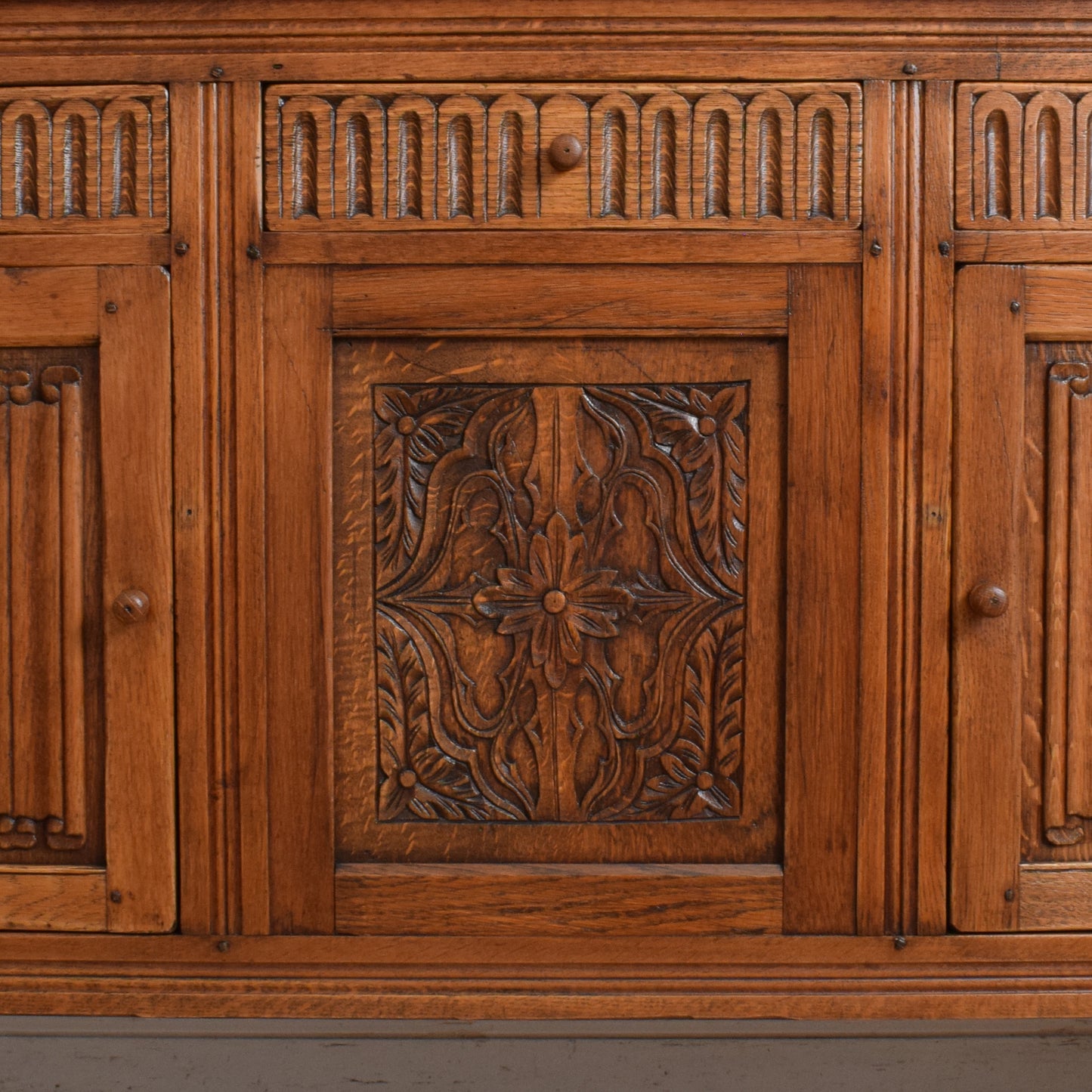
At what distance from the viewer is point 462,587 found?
932mm

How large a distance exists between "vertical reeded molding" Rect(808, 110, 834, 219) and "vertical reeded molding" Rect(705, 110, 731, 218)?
8 cm

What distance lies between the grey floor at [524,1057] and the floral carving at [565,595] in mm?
274

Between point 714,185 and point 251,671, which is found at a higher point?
point 714,185

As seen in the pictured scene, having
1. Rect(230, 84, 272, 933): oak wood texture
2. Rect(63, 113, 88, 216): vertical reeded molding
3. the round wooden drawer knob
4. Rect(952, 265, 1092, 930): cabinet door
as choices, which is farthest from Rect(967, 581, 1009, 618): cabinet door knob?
Rect(63, 113, 88, 216): vertical reeded molding

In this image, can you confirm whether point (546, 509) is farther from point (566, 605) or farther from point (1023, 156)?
point (1023, 156)

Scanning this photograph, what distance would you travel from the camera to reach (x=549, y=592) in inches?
36.4

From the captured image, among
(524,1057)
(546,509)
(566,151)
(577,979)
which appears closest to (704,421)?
(546,509)

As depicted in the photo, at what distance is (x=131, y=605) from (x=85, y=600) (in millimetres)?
68

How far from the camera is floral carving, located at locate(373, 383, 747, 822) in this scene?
925mm

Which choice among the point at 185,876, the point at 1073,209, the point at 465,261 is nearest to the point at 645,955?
the point at 185,876

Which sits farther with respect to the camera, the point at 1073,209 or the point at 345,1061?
the point at 345,1061

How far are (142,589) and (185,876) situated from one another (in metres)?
0.28

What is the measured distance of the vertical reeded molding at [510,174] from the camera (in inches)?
35.7

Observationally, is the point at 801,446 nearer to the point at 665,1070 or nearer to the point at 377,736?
the point at 377,736
